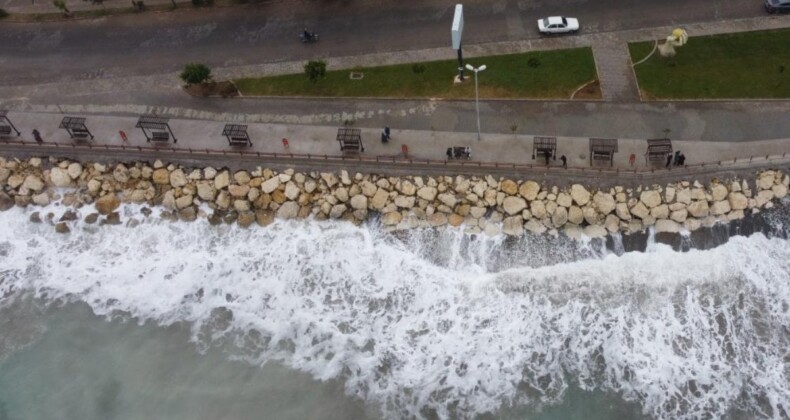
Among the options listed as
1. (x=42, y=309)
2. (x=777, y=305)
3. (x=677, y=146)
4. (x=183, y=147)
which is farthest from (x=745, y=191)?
(x=42, y=309)

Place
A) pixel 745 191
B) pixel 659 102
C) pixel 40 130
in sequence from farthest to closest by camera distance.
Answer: pixel 40 130, pixel 659 102, pixel 745 191

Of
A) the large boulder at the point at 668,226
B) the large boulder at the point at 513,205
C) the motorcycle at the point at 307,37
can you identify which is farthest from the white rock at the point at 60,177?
the large boulder at the point at 668,226

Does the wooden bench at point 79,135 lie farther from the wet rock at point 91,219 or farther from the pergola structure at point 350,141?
the pergola structure at point 350,141

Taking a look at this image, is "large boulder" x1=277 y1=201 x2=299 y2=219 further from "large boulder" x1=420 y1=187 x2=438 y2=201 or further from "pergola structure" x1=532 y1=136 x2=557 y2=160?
"pergola structure" x1=532 y1=136 x2=557 y2=160

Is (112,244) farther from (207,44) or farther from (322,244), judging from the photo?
(207,44)

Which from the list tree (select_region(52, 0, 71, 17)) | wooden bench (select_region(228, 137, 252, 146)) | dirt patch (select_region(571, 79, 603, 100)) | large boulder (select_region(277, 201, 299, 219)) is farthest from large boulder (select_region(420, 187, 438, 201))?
tree (select_region(52, 0, 71, 17))

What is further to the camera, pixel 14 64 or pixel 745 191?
pixel 14 64
